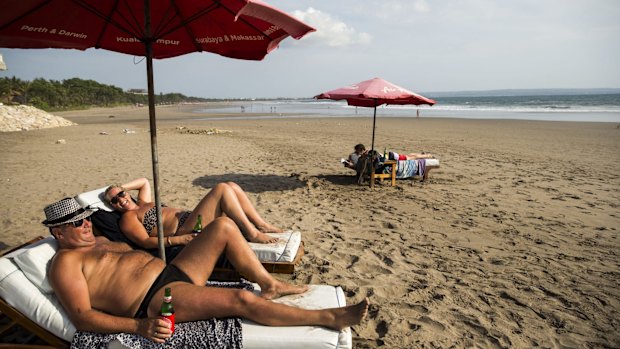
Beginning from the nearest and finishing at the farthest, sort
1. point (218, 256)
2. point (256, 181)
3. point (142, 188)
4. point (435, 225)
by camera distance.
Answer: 1. point (218, 256)
2. point (142, 188)
3. point (435, 225)
4. point (256, 181)

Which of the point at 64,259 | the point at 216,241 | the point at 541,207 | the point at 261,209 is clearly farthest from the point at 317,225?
Result: the point at 541,207

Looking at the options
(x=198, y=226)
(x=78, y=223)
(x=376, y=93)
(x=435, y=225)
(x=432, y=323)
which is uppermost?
(x=376, y=93)

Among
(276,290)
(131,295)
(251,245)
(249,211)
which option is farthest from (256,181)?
(131,295)

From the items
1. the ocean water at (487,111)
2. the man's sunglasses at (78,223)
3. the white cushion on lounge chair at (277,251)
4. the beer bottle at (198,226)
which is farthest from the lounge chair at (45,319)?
the ocean water at (487,111)

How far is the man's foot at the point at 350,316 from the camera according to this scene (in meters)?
2.73

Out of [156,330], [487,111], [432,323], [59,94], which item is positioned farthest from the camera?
[59,94]

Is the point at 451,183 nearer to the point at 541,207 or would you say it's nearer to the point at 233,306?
the point at 541,207

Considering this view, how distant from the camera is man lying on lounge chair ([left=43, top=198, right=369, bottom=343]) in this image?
260cm

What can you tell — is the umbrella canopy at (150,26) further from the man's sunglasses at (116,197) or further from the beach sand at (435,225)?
the beach sand at (435,225)

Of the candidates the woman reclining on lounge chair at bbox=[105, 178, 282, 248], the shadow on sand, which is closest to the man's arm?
the woman reclining on lounge chair at bbox=[105, 178, 282, 248]

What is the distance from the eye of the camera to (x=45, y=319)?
2633 mm

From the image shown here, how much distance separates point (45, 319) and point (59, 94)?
2446 inches

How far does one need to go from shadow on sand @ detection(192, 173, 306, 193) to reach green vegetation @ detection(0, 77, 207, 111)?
35.4 m

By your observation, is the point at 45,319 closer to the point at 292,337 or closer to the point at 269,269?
the point at 292,337
